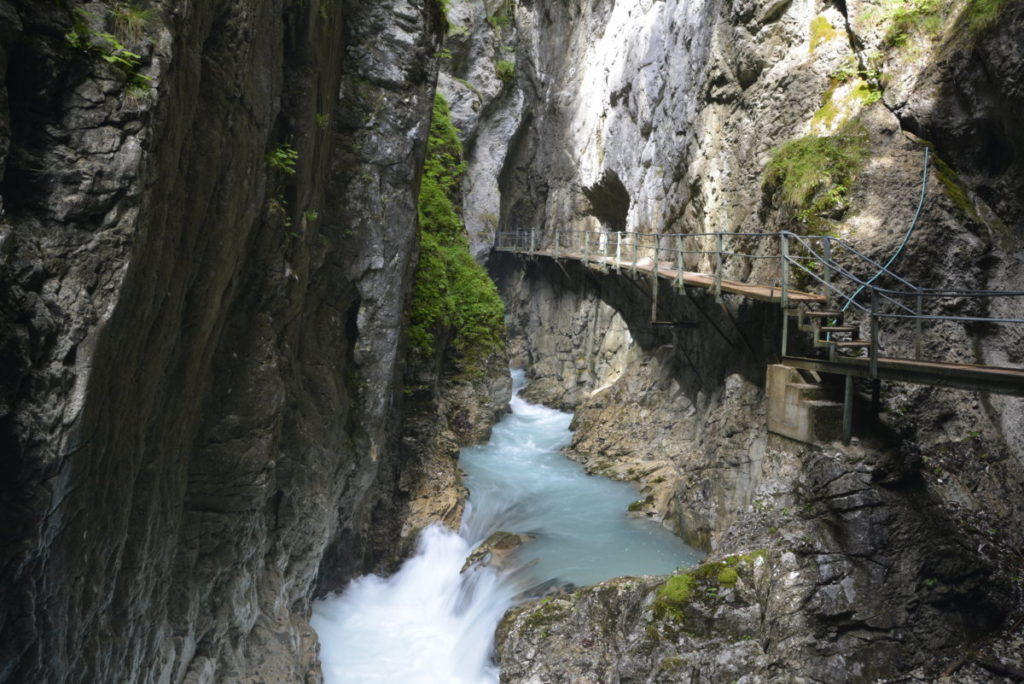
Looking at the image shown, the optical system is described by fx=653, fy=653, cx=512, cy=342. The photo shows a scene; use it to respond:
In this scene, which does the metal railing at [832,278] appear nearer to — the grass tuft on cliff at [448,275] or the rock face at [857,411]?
the rock face at [857,411]

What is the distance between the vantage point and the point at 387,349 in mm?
9789

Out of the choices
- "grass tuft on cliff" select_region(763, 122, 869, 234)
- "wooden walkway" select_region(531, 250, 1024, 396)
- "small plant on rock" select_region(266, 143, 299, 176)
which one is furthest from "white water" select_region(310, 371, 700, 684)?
"small plant on rock" select_region(266, 143, 299, 176)

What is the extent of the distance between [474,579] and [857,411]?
6165 mm

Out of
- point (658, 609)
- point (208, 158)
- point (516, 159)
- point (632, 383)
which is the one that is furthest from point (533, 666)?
point (516, 159)

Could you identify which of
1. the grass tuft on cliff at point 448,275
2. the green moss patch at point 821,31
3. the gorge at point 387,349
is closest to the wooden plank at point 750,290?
the gorge at point 387,349

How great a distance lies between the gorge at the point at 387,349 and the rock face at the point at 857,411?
4 centimetres

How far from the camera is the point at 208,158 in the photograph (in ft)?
15.5

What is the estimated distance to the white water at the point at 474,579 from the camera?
916cm

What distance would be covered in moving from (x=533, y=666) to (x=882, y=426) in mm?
5134

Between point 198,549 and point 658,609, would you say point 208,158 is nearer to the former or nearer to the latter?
point 198,549

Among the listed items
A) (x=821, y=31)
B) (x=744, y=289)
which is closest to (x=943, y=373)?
(x=744, y=289)

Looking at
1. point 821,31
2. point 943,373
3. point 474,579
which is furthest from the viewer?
point 821,31

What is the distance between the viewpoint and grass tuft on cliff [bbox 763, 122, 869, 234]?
910 cm

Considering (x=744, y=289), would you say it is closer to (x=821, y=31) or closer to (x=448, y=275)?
(x=821, y=31)
